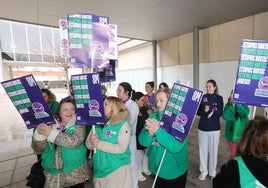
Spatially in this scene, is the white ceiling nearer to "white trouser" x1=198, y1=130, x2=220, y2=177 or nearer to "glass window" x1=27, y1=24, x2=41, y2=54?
"white trouser" x1=198, y1=130, x2=220, y2=177

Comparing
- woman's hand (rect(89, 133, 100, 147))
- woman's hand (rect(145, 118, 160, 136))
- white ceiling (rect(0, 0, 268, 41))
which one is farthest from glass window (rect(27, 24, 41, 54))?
woman's hand (rect(145, 118, 160, 136))

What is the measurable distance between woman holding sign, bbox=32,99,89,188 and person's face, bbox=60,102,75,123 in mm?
67

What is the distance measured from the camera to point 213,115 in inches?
114

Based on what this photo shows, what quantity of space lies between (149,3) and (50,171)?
4421 millimetres

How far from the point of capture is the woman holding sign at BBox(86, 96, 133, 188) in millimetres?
1692

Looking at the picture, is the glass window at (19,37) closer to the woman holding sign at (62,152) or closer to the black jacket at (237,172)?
the woman holding sign at (62,152)

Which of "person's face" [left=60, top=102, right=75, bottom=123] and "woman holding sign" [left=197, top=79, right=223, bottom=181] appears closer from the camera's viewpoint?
"person's face" [left=60, top=102, right=75, bottom=123]

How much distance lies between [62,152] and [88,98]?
60cm

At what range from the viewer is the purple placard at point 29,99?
157cm

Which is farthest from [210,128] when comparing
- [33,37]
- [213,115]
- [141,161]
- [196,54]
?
[33,37]

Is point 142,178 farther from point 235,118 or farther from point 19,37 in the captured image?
point 19,37

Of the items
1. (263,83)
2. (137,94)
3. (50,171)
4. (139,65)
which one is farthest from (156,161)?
(139,65)

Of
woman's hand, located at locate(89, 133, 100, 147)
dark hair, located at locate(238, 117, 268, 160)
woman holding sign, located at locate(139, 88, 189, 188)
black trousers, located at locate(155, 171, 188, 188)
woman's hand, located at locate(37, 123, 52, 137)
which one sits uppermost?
dark hair, located at locate(238, 117, 268, 160)

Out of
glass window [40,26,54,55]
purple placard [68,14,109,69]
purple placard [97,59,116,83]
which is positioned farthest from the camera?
glass window [40,26,54,55]
